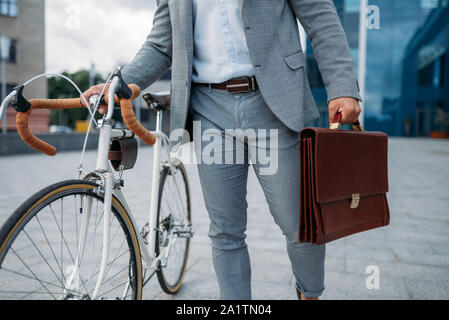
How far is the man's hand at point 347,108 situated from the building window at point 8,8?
935 inches

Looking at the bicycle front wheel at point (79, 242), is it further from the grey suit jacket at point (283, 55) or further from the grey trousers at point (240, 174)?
the grey suit jacket at point (283, 55)

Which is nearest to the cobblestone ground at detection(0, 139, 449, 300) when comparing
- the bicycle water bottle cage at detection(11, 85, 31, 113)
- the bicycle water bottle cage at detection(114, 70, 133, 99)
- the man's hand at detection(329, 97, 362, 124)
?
the bicycle water bottle cage at detection(11, 85, 31, 113)

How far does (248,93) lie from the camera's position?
170 cm

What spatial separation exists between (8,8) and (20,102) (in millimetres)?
23820

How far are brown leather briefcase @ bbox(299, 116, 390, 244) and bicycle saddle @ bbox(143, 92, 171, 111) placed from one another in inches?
42.8

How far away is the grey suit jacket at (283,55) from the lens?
162cm

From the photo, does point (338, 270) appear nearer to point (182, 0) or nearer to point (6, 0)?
point (182, 0)

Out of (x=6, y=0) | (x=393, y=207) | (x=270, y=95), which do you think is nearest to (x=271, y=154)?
(x=270, y=95)

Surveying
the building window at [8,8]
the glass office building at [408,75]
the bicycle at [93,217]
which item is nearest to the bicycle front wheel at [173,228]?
the bicycle at [93,217]

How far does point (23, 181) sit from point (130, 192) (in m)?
2.15

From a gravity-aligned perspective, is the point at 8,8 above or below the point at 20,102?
above

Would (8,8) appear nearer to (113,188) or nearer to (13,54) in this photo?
(13,54)

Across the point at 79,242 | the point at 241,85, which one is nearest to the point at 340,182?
the point at 241,85

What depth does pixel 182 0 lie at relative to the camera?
1709mm
